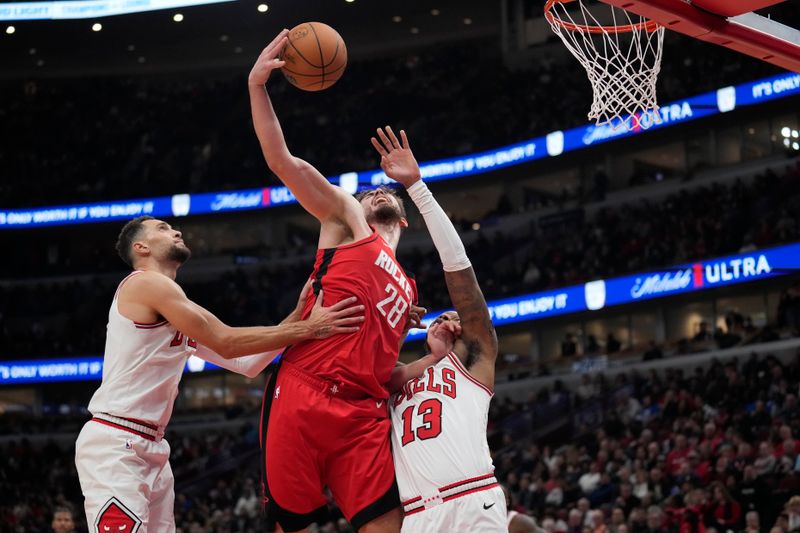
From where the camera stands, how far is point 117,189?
30.5 meters

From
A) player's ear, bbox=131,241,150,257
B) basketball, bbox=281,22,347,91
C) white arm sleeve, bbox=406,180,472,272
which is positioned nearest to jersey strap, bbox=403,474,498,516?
white arm sleeve, bbox=406,180,472,272

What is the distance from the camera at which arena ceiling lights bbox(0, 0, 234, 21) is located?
28.3 m

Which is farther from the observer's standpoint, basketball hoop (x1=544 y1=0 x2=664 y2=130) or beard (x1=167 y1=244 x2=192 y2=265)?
basketball hoop (x1=544 y1=0 x2=664 y2=130)

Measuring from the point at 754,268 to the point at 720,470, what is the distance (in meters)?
8.05

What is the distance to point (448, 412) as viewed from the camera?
474 centimetres

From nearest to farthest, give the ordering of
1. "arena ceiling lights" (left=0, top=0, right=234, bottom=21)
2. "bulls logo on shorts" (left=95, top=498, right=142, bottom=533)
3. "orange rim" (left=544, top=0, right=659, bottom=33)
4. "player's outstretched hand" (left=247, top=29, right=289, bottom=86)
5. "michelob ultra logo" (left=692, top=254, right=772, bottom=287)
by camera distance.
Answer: "bulls logo on shorts" (left=95, top=498, right=142, bottom=533)
"player's outstretched hand" (left=247, top=29, right=289, bottom=86)
"orange rim" (left=544, top=0, right=659, bottom=33)
"michelob ultra logo" (left=692, top=254, right=772, bottom=287)
"arena ceiling lights" (left=0, top=0, right=234, bottom=21)

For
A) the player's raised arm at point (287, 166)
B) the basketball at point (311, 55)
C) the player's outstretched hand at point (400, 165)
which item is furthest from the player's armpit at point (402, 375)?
the basketball at point (311, 55)

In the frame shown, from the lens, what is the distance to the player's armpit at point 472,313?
4.87 meters

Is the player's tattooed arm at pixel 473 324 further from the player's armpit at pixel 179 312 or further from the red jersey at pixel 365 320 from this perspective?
the player's armpit at pixel 179 312

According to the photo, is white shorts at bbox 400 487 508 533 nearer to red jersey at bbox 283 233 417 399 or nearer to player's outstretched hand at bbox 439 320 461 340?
red jersey at bbox 283 233 417 399

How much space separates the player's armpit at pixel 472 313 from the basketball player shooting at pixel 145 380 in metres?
0.65

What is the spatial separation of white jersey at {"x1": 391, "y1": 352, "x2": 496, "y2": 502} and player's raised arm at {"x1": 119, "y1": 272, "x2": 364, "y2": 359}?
1.92 feet

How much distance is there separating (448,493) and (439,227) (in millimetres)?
1265

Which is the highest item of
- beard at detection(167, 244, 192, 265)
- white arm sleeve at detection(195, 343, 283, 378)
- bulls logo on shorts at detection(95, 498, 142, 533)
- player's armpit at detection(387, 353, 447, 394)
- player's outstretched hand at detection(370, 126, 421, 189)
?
player's outstretched hand at detection(370, 126, 421, 189)
